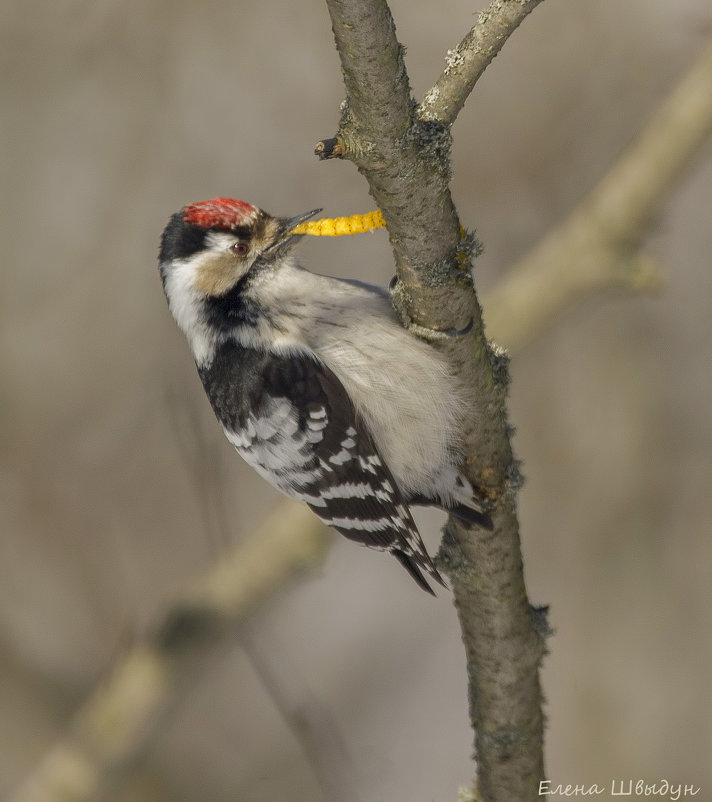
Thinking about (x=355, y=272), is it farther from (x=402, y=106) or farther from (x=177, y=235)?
(x=402, y=106)

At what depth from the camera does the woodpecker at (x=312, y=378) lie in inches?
123

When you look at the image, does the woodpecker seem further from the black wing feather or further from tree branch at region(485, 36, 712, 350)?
tree branch at region(485, 36, 712, 350)

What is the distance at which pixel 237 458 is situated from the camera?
6.09 m

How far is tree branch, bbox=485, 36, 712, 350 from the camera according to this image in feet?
13.7

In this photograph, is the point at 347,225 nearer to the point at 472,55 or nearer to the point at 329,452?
the point at 329,452

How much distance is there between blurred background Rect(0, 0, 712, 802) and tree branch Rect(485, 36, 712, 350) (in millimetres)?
721

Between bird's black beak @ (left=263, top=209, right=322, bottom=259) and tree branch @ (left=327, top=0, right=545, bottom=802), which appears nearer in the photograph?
tree branch @ (left=327, top=0, right=545, bottom=802)

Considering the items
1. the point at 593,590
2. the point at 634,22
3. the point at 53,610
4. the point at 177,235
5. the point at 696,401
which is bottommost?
the point at 53,610

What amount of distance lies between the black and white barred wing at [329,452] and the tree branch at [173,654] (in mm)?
1373

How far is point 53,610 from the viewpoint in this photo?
5.88m

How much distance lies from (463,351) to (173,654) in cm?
308

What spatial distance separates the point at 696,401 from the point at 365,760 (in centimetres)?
337

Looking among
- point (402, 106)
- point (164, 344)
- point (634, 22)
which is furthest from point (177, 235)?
point (634, 22)

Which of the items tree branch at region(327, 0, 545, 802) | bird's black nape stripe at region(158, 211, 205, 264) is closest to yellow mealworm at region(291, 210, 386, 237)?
tree branch at region(327, 0, 545, 802)
